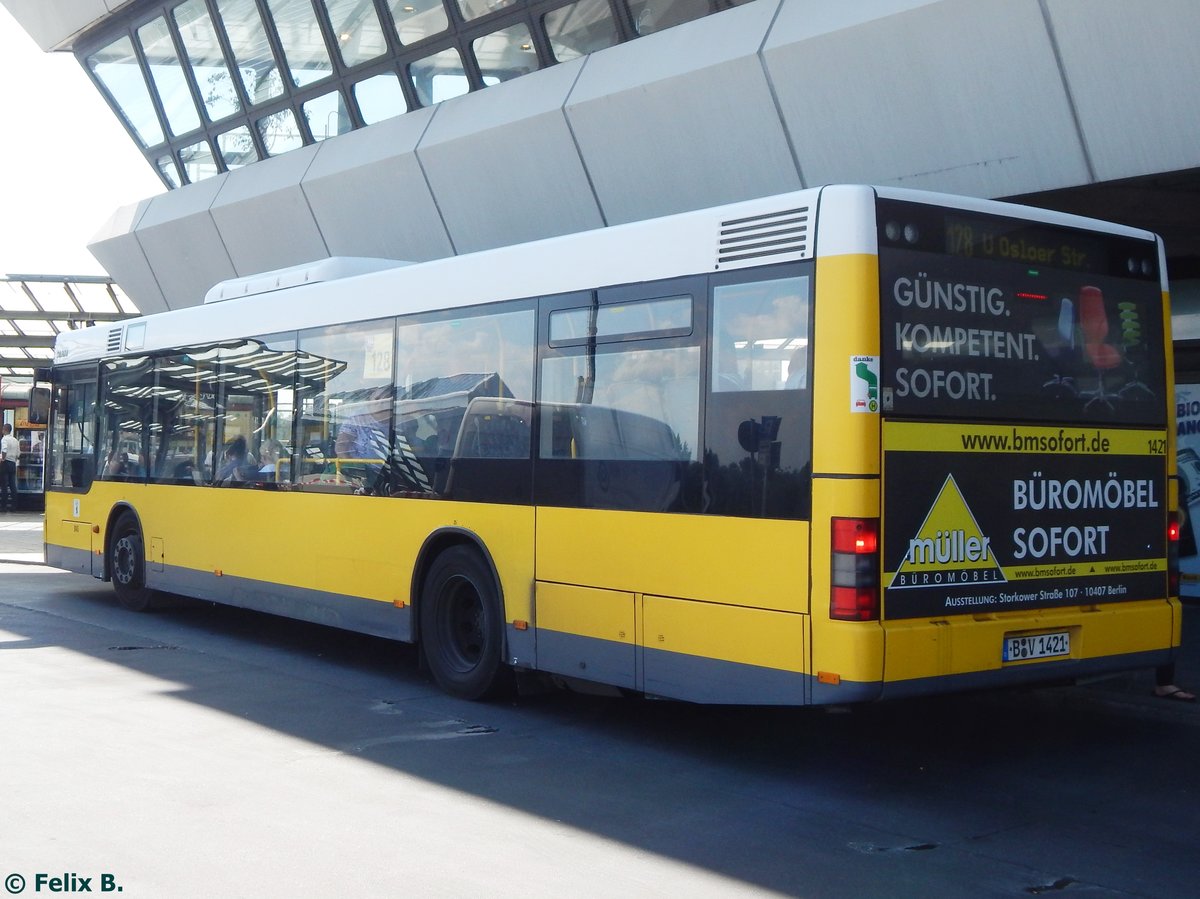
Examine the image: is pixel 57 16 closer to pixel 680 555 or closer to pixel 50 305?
pixel 50 305

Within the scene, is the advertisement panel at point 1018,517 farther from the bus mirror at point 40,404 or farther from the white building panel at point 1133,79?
→ the bus mirror at point 40,404

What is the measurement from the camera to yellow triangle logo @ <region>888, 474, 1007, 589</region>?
657 centimetres

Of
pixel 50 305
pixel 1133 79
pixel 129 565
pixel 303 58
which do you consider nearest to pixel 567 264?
pixel 1133 79

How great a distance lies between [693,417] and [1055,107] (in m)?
5.77

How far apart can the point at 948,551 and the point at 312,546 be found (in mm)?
5593

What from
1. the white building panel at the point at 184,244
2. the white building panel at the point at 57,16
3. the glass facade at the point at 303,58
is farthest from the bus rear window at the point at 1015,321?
the white building panel at the point at 57,16

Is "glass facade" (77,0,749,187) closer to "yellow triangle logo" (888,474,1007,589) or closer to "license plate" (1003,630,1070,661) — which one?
"yellow triangle logo" (888,474,1007,589)

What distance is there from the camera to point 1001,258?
7027 mm

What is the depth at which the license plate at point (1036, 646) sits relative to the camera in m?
6.88

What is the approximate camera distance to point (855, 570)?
6.37 m

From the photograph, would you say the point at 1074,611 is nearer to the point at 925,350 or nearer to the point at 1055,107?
the point at 925,350

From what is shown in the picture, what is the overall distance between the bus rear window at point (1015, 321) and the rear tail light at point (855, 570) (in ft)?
2.02

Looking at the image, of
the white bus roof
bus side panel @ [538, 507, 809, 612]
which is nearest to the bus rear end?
the white bus roof

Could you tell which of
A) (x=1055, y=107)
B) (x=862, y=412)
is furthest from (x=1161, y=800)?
(x=1055, y=107)
